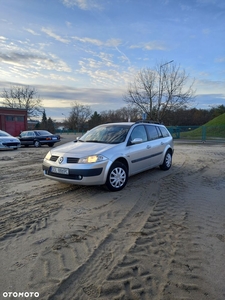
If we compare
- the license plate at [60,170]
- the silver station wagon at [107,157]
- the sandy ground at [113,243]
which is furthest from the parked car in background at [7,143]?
the license plate at [60,170]

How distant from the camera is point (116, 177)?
5.15m

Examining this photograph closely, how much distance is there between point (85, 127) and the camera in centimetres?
7306

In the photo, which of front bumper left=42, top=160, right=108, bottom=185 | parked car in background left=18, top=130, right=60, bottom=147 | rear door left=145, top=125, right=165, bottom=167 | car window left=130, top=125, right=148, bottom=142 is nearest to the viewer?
front bumper left=42, top=160, right=108, bottom=185

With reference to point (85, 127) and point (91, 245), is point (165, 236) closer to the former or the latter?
point (91, 245)

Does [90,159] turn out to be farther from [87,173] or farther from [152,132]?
[152,132]

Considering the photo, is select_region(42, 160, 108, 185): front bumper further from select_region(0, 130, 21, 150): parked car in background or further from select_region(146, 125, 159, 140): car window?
select_region(0, 130, 21, 150): parked car in background

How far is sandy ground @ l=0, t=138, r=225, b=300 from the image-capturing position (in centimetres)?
219

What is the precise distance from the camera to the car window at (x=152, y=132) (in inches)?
267

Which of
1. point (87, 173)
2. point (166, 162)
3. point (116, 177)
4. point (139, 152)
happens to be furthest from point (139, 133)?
point (87, 173)

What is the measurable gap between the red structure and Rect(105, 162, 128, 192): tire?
28203 mm

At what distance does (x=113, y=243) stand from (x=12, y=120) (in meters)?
31.1

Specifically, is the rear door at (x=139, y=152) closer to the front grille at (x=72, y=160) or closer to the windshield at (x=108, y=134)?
the windshield at (x=108, y=134)

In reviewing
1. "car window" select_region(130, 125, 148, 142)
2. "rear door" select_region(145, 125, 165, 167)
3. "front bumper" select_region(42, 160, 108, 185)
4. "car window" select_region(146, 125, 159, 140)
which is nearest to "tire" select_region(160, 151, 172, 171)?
"rear door" select_region(145, 125, 165, 167)

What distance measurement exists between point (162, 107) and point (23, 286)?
26881 millimetres
